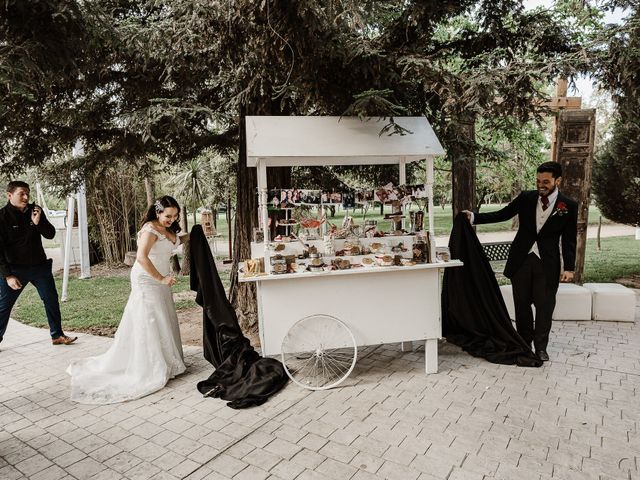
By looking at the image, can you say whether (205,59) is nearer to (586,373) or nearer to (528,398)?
(528,398)

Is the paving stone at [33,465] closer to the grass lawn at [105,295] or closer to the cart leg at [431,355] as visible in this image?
the cart leg at [431,355]

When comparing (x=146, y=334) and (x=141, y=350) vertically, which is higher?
(x=146, y=334)

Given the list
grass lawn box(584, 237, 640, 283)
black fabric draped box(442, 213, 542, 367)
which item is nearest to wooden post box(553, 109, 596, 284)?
grass lawn box(584, 237, 640, 283)

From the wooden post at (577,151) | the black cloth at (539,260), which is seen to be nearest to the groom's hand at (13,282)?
the black cloth at (539,260)

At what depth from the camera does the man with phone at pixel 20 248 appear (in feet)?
16.6

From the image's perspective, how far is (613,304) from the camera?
600 cm

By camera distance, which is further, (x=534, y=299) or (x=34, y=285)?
(x=34, y=285)

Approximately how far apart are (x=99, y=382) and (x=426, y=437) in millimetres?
3053

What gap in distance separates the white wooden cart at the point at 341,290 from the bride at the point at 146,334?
3.26ft

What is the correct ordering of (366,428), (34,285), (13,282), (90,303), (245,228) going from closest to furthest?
(366,428), (13,282), (34,285), (245,228), (90,303)

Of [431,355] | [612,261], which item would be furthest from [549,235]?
[612,261]

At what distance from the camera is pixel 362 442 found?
314cm

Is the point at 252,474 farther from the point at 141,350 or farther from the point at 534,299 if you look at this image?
the point at 534,299

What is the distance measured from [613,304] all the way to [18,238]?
25.3ft
